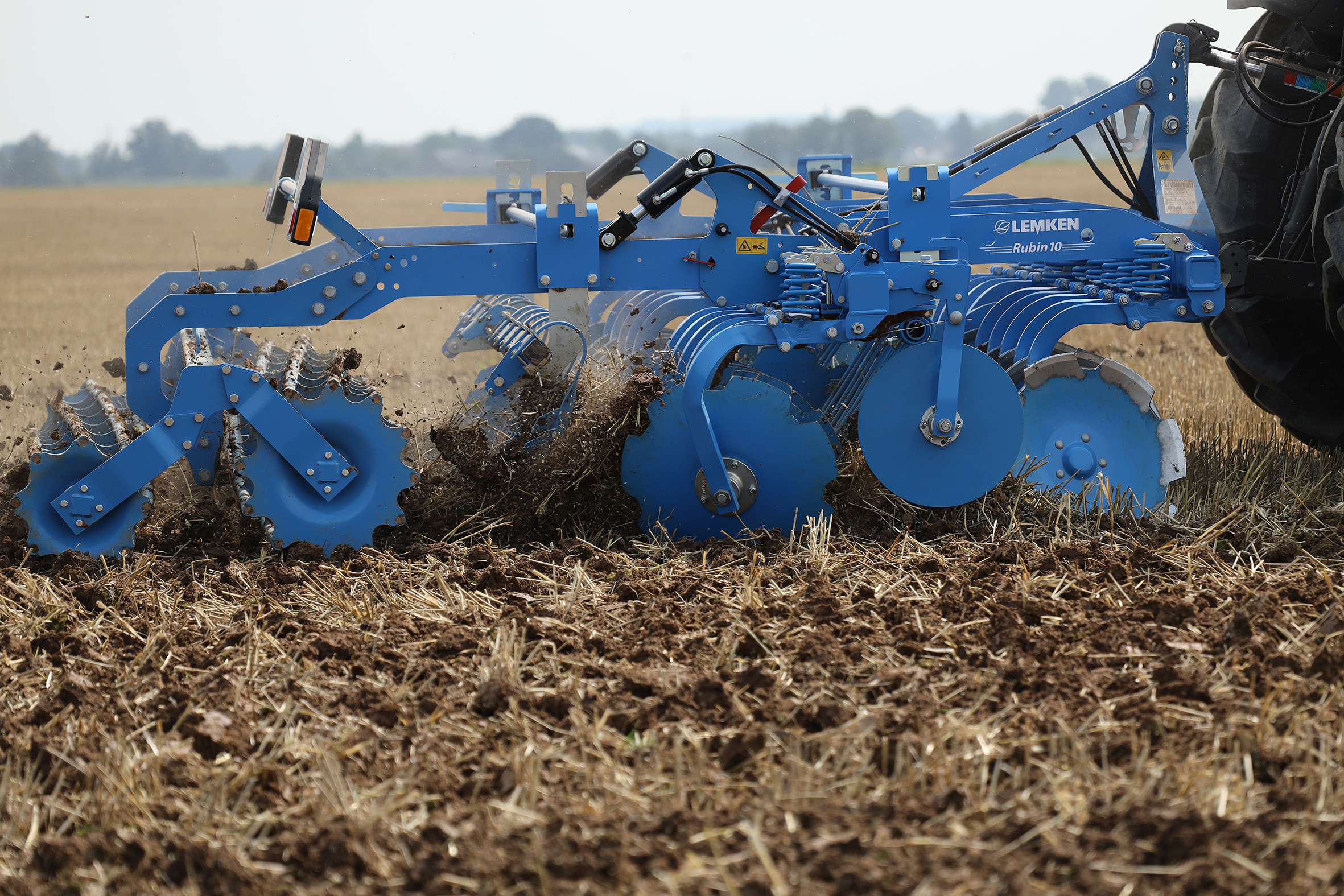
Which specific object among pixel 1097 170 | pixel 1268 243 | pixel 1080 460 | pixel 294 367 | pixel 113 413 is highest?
pixel 1097 170

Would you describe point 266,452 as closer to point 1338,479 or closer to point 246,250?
point 1338,479

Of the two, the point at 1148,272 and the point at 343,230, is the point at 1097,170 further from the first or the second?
the point at 343,230

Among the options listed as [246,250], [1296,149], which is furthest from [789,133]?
[1296,149]

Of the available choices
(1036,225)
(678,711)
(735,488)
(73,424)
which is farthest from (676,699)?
(73,424)

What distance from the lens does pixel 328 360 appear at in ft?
15.7

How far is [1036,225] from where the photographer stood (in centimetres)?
434

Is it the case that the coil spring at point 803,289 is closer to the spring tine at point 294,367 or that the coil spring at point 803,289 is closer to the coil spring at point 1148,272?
the coil spring at point 1148,272

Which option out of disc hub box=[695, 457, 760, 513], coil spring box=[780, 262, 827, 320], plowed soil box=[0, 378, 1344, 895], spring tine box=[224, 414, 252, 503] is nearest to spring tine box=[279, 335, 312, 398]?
spring tine box=[224, 414, 252, 503]

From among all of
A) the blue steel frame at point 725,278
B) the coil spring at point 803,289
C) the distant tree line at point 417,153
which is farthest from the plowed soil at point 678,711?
the distant tree line at point 417,153

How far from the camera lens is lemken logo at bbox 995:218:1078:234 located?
4328mm

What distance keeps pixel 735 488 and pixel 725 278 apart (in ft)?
2.62

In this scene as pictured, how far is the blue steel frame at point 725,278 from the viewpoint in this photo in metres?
3.91

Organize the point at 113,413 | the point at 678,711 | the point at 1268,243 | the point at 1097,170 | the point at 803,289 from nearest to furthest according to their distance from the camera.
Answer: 1. the point at 678,711
2. the point at 803,289
3. the point at 113,413
4. the point at 1097,170
5. the point at 1268,243

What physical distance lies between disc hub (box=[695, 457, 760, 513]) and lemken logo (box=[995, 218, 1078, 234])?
1.35 meters
